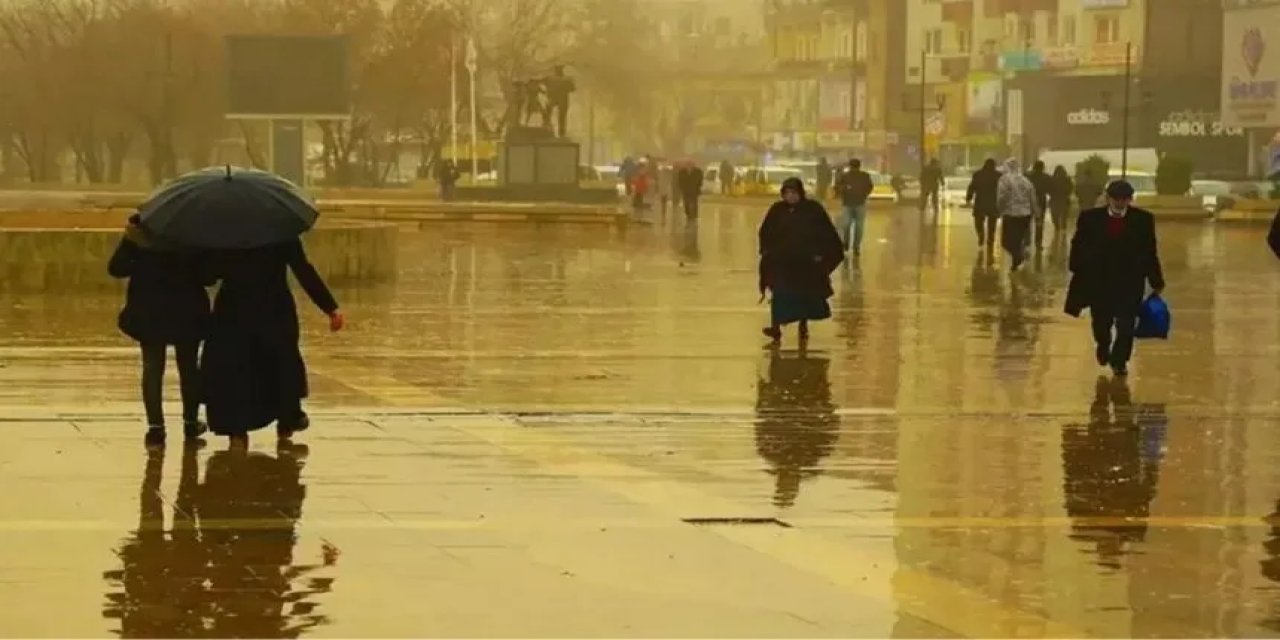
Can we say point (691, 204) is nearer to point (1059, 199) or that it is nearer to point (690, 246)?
point (1059, 199)

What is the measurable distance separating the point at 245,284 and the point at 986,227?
25806 mm

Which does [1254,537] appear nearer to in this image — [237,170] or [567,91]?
[237,170]

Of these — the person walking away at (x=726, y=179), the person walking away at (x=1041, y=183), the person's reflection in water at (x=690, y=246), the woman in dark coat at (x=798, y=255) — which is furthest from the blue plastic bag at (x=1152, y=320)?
the person walking away at (x=726, y=179)

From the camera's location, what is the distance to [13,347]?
1970cm

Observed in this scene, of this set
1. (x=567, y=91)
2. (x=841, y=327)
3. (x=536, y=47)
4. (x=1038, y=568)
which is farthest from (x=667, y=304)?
(x=536, y=47)

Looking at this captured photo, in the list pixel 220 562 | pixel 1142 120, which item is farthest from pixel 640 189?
pixel 220 562

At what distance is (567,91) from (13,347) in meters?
44.3

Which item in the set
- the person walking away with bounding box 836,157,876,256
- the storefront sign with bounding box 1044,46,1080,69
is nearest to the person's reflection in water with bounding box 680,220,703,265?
the person walking away with bounding box 836,157,876,256

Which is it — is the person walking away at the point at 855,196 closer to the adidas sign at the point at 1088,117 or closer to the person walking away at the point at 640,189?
the person walking away at the point at 640,189

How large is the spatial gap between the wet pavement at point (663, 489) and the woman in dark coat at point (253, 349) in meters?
0.24

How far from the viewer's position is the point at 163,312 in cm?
1369

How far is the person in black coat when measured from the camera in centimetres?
1368

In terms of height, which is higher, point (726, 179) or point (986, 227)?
point (986, 227)

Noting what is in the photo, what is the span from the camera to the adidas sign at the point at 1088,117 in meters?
103
